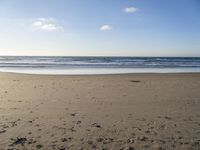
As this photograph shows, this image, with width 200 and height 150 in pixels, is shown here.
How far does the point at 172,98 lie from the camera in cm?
835

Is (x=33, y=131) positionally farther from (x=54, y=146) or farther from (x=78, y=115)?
(x=78, y=115)

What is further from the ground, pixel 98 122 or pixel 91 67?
pixel 91 67

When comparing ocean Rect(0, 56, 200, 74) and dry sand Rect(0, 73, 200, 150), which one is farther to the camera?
ocean Rect(0, 56, 200, 74)

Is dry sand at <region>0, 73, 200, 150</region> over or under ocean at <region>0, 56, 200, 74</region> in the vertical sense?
under

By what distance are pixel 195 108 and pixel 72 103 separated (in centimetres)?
388

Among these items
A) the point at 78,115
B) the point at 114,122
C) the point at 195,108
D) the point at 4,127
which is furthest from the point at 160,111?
the point at 4,127

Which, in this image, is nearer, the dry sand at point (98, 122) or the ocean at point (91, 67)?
the dry sand at point (98, 122)

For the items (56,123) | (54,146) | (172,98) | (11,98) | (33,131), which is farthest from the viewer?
(172,98)

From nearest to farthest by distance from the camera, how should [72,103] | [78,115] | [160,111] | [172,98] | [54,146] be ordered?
[54,146], [78,115], [160,111], [72,103], [172,98]

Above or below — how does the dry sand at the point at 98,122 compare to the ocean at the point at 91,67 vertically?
below

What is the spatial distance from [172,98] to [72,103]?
3781 mm

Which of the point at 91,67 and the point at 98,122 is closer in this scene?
the point at 98,122

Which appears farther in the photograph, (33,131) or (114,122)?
(114,122)

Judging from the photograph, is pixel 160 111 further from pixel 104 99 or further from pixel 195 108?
pixel 104 99
